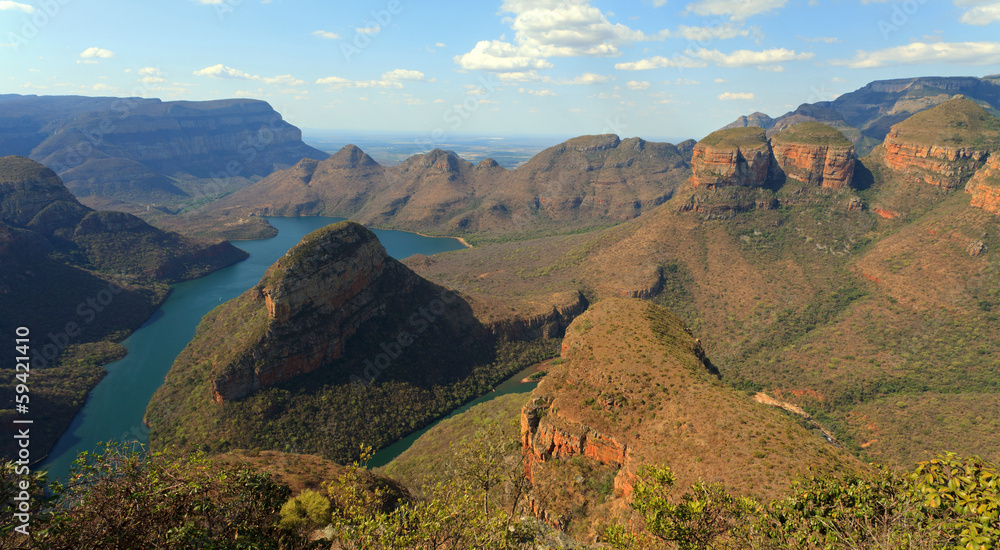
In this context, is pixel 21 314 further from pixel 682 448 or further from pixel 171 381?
pixel 682 448

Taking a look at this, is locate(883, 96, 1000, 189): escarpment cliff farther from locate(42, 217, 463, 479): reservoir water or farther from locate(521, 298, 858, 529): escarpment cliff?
locate(42, 217, 463, 479): reservoir water

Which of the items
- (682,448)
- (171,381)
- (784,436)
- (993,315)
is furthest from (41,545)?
(993,315)

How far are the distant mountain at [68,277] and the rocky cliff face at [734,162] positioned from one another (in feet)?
529

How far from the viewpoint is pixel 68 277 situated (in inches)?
3937

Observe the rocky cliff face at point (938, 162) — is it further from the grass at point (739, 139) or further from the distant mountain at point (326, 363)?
the distant mountain at point (326, 363)

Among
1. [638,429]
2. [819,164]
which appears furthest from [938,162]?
[638,429]

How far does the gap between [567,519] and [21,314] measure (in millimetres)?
119380

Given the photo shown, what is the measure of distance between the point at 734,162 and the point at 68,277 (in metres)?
185

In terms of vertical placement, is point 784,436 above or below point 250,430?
above

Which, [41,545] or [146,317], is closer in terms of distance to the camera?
[41,545]

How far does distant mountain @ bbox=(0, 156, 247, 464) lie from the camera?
78062 mm

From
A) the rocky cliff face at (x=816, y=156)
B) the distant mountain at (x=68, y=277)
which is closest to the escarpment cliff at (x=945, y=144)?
the rocky cliff face at (x=816, y=156)

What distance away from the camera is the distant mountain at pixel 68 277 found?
78062 millimetres

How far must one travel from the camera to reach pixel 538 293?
118562mm
